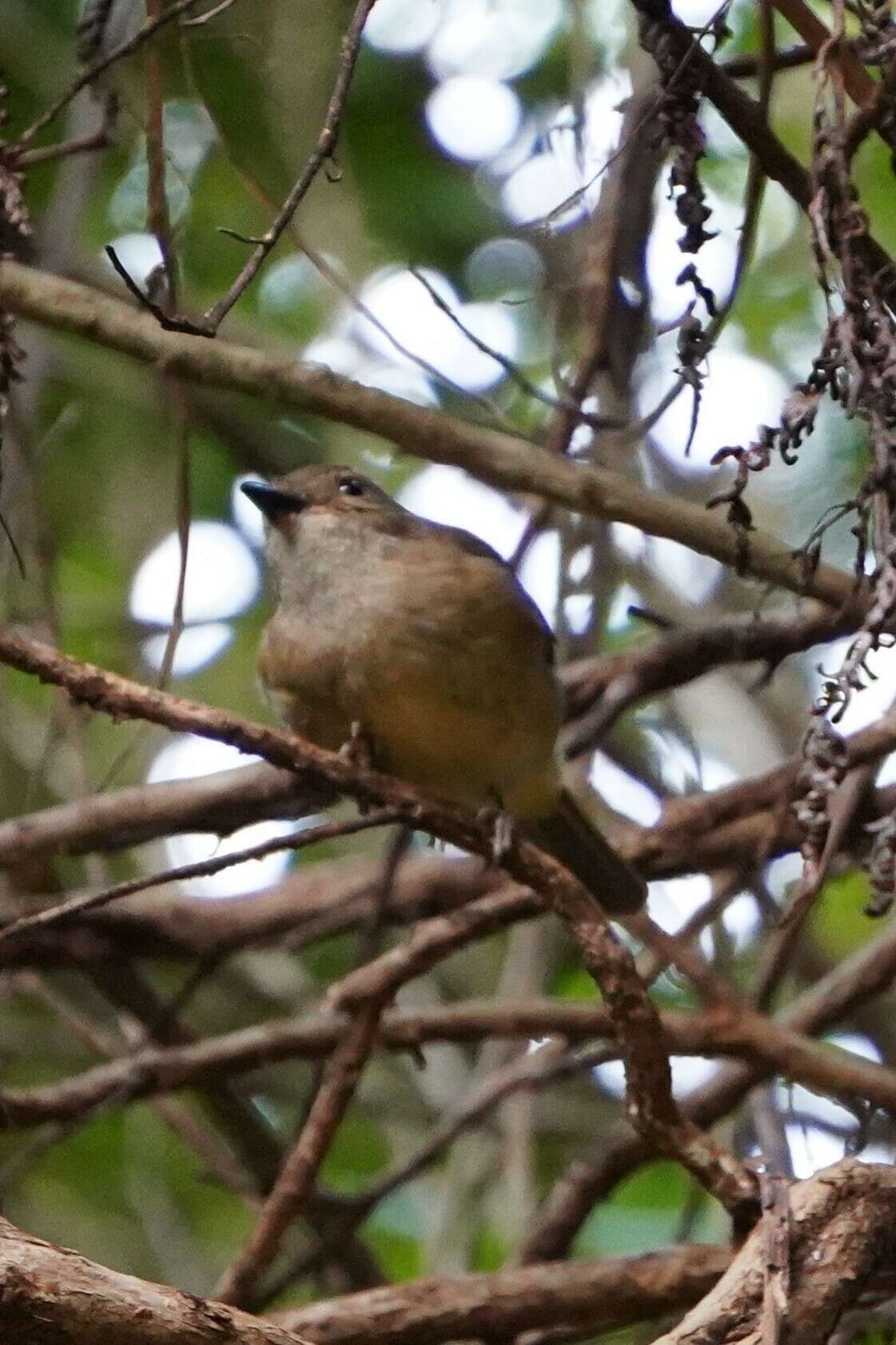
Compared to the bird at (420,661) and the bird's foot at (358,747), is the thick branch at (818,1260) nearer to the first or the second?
the bird at (420,661)

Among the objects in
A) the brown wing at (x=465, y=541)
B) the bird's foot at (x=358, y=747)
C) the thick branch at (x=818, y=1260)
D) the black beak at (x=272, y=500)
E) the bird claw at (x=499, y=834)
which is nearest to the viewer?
the thick branch at (x=818, y=1260)

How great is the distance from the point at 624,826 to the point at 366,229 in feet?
5.34

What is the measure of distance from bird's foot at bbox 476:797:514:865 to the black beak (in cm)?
127

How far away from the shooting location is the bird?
13.1 ft

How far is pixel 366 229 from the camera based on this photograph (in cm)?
491

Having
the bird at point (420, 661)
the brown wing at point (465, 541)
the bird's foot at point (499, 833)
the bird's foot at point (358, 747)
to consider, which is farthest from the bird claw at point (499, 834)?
the brown wing at point (465, 541)

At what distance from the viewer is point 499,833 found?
9.77 feet

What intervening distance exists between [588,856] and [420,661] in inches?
31.2

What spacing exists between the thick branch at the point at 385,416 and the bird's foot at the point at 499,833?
57 cm

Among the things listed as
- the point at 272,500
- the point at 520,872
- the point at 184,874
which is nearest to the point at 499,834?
the point at 520,872

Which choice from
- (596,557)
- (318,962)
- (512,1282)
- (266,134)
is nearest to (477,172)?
(596,557)

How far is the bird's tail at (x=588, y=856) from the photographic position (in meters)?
4.39

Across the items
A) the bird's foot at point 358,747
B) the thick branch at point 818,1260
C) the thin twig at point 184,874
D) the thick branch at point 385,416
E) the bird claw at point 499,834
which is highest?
the thick branch at point 385,416

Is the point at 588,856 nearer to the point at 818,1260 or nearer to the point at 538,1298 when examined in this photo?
the point at 538,1298
